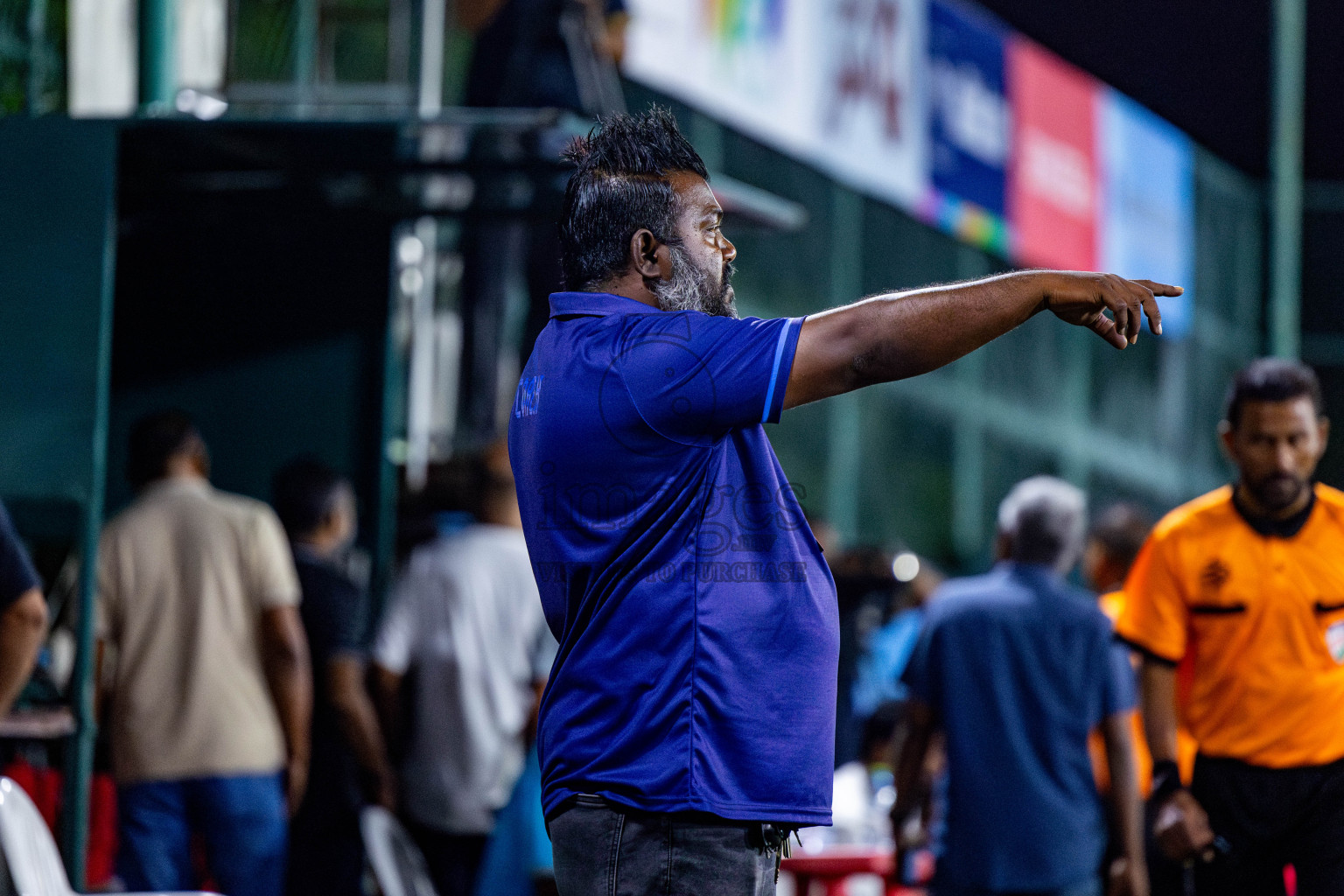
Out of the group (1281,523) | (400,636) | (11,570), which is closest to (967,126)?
(400,636)

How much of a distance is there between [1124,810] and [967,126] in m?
8.87

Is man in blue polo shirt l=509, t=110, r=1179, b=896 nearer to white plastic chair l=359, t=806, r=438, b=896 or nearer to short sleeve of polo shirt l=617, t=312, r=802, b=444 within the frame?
short sleeve of polo shirt l=617, t=312, r=802, b=444

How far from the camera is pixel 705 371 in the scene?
278cm

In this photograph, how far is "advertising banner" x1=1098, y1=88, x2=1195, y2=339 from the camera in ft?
54.5

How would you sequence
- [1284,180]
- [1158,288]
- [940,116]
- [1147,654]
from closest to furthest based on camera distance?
[1158,288] → [1147,654] → [940,116] → [1284,180]

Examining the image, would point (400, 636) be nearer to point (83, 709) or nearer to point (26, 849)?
point (83, 709)

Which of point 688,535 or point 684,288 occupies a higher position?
point 684,288

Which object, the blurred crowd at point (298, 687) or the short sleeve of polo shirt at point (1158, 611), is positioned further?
the blurred crowd at point (298, 687)

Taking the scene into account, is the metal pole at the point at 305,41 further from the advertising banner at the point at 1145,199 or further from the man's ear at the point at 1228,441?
the advertising banner at the point at 1145,199

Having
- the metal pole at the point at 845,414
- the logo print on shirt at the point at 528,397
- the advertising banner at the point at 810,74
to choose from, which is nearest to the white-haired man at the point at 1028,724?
the logo print on shirt at the point at 528,397

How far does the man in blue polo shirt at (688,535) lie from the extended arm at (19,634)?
2163mm

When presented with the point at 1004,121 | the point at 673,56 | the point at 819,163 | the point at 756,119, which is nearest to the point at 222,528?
the point at 673,56

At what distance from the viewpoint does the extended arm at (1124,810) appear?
565cm

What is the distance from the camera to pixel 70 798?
569 centimetres
